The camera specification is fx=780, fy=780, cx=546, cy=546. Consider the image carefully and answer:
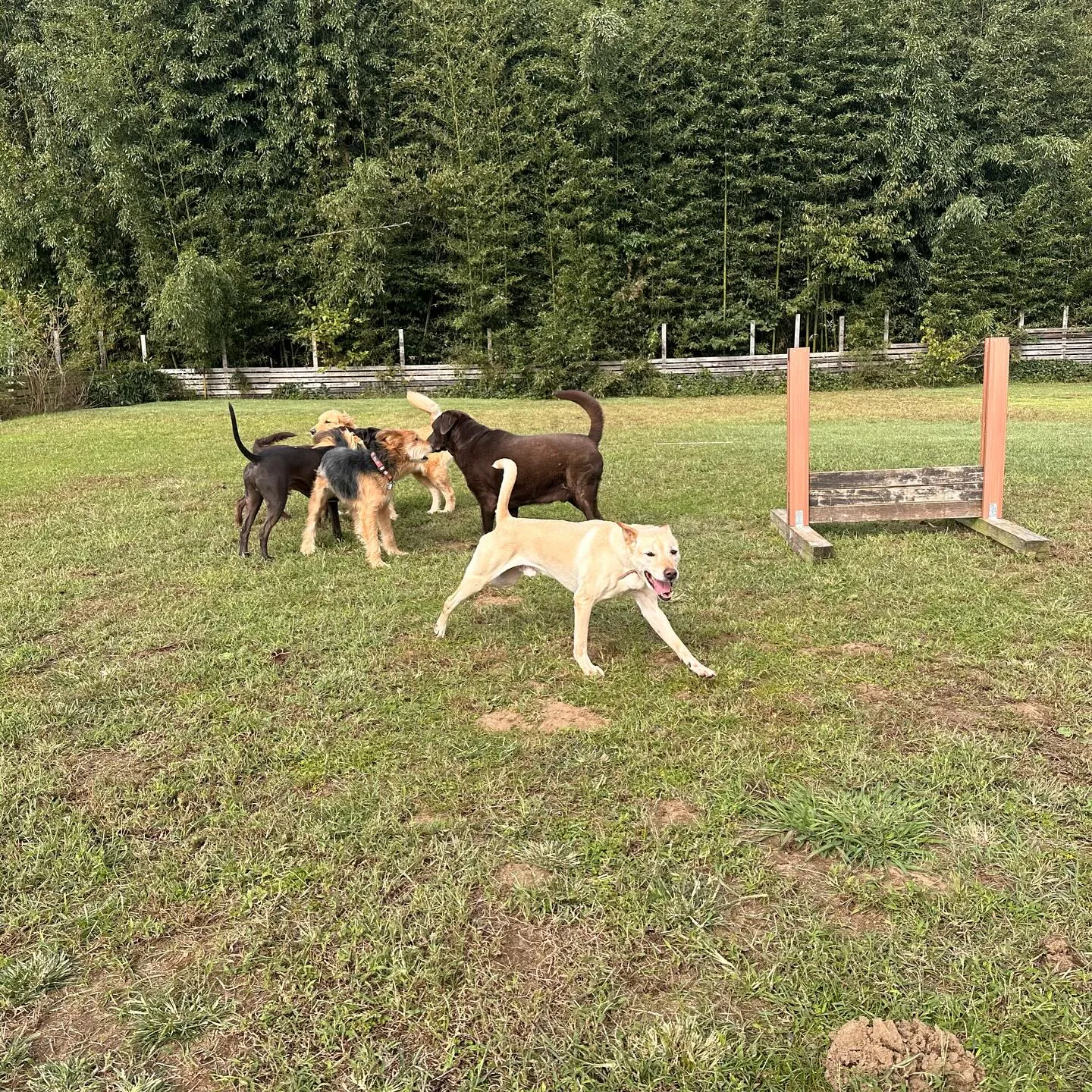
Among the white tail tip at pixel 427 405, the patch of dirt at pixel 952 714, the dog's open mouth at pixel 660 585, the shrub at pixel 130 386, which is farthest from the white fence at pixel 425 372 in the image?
the patch of dirt at pixel 952 714

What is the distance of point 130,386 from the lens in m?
19.1

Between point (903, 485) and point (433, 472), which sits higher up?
point (433, 472)

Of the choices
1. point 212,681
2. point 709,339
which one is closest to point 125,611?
point 212,681

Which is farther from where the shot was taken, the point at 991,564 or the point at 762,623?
the point at 991,564

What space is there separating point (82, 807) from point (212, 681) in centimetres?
95

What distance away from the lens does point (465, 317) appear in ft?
66.8

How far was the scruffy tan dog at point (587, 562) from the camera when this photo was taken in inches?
120

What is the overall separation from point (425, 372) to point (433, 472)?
15.4 m

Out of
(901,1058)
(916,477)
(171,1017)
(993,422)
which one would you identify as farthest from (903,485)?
(171,1017)

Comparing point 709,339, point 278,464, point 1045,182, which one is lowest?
point 278,464

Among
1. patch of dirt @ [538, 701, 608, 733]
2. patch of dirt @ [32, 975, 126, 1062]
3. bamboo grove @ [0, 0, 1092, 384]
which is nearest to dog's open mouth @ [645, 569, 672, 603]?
patch of dirt @ [538, 701, 608, 733]

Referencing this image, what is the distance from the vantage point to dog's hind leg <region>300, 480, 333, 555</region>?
17.5 feet

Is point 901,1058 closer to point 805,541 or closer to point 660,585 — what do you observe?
point 660,585

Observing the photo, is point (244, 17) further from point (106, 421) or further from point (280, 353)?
point (106, 421)
